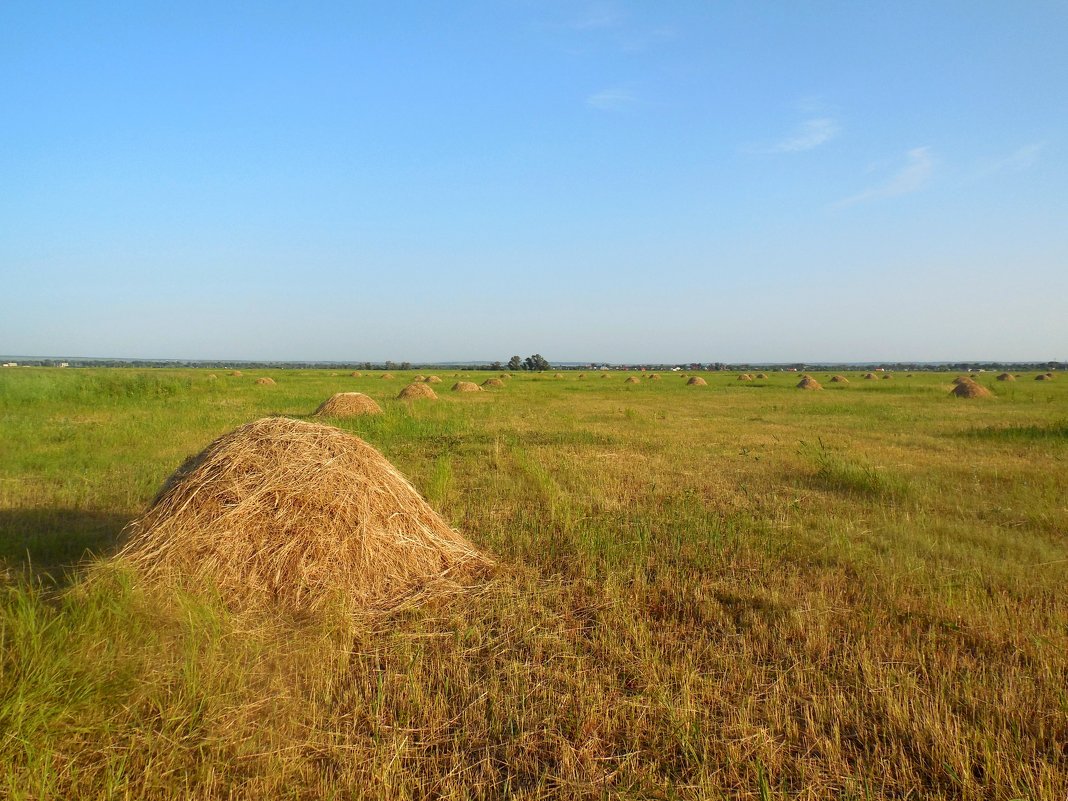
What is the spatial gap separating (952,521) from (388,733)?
6.49 metres

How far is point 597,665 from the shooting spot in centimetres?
372

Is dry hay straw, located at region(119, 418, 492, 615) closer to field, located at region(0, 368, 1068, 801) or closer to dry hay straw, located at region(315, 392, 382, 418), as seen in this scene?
field, located at region(0, 368, 1068, 801)

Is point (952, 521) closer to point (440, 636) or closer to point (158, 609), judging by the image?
point (440, 636)

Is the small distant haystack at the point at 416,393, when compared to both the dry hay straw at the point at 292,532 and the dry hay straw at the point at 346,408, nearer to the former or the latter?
the dry hay straw at the point at 346,408

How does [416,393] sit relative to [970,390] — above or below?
below

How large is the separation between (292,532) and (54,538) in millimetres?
2844

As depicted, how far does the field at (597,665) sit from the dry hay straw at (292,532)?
309 mm

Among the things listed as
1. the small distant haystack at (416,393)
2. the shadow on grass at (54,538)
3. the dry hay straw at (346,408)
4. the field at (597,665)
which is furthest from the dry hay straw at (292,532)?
the small distant haystack at (416,393)

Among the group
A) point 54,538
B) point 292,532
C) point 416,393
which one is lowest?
point 54,538

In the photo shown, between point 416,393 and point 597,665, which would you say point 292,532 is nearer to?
point 597,665

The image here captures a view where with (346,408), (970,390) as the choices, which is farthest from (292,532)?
(970,390)

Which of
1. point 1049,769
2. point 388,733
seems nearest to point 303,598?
point 388,733

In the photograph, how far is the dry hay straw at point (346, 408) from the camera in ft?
56.6

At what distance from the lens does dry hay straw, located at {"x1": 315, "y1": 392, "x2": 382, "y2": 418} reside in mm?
17250
